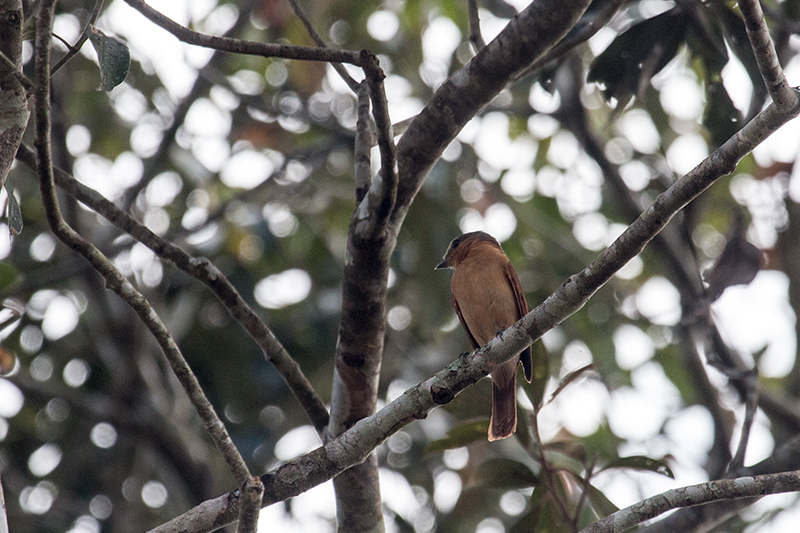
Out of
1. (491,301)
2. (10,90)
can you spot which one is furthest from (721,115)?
(10,90)

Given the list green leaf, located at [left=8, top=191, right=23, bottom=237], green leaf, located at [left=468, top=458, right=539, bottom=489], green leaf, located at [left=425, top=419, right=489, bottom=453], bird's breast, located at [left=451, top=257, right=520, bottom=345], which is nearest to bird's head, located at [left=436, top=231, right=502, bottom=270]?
bird's breast, located at [left=451, top=257, right=520, bottom=345]

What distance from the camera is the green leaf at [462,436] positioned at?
4.04m

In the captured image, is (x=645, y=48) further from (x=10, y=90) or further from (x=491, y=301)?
(x=10, y=90)

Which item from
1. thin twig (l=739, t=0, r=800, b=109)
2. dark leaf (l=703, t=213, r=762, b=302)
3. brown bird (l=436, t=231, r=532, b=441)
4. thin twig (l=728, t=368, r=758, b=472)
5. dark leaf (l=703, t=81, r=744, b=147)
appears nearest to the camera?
thin twig (l=739, t=0, r=800, b=109)

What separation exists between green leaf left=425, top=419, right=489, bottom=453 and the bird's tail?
0.05 metres

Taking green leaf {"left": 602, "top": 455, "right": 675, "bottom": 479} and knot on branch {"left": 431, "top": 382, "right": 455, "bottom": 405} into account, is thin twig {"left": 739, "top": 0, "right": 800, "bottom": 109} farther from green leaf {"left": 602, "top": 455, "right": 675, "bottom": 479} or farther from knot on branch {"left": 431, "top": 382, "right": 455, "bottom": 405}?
green leaf {"left": 602, "top": 455, "right": 675, "bottom": 479}

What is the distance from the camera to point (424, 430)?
8.27m

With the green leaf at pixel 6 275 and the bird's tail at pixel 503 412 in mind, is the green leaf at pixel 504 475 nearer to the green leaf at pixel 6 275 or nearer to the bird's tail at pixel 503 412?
the bird's tail at pixel 503 412

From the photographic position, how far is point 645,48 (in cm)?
436

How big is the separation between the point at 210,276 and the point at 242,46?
0.99 meters

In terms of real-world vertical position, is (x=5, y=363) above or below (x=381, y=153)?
above

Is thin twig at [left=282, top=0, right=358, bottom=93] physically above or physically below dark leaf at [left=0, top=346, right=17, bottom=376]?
above

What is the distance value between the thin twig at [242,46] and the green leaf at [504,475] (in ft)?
7.05

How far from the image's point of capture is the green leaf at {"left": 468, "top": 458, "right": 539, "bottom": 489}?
391cm
